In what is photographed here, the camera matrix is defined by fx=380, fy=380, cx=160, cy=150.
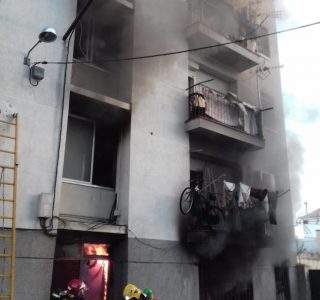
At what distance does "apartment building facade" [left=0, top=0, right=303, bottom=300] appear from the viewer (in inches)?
264

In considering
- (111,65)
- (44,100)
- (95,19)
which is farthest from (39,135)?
(95,19)

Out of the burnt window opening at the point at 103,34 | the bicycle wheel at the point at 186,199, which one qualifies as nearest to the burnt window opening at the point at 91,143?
the burnt window opening at the point at 103,34

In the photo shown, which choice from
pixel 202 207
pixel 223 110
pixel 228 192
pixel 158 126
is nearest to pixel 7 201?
pixel 158 126

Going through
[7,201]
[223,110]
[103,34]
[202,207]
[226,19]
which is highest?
[226,19]

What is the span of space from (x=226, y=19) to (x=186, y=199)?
20.2 feet

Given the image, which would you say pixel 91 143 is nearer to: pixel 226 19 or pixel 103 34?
pixel 103 34

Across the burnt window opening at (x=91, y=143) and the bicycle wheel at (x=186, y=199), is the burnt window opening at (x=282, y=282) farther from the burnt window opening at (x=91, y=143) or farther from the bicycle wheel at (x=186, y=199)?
the burnt window opening at (x=91, y=143)

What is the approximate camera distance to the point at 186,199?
27.6 feet

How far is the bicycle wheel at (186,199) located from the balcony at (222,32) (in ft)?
13.5

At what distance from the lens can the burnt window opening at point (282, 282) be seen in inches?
420

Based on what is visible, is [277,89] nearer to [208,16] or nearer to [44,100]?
[208,16]

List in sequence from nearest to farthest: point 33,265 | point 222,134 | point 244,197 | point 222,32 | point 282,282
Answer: point 33,265 < point 244,197 < point 222,134 < point 282,282 < point 222,32

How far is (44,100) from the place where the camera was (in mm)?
6957

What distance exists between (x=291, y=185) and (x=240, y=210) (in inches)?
151
